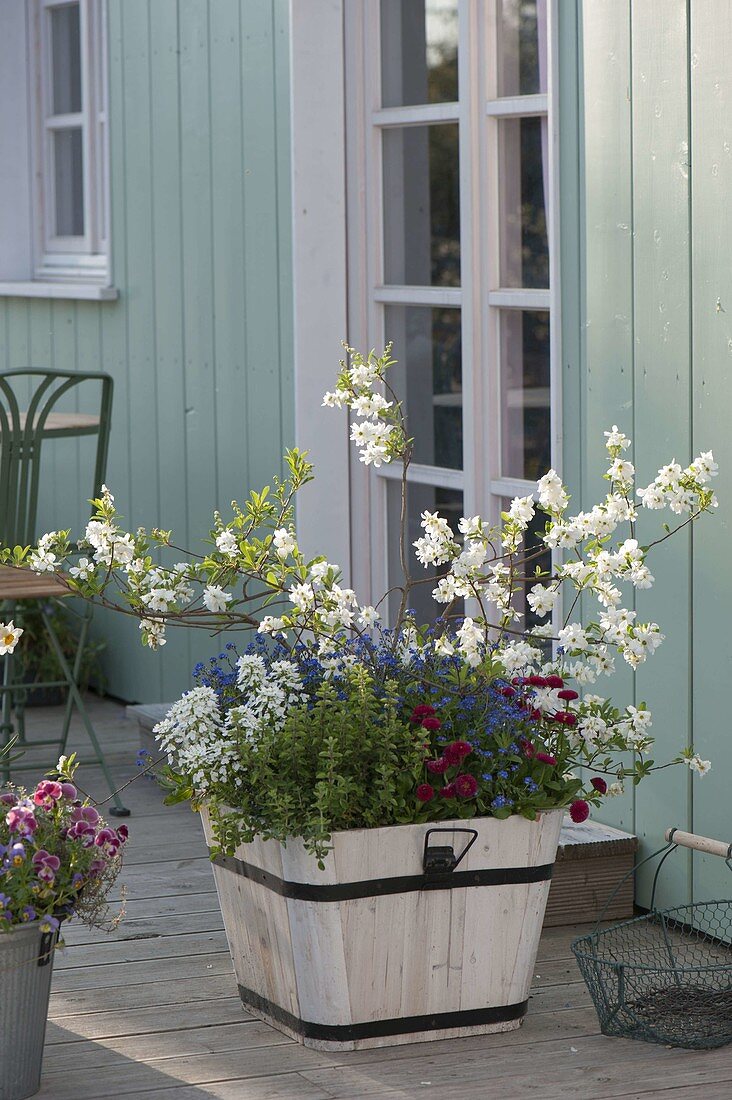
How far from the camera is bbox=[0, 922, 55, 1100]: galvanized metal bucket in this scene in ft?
8.21

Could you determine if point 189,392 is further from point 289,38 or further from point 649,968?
point 649,968

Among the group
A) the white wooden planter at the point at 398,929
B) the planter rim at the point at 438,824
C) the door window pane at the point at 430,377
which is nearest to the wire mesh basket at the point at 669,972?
the white wooden planter at the point at 398,929

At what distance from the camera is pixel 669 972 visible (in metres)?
2.89

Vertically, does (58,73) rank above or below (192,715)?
above

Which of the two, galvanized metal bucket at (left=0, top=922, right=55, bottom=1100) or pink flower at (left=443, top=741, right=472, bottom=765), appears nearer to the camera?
galvanized metal bucket at (left=0, top=922, right=55, bottom=1100)

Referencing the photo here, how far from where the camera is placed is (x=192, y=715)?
8.98 feet

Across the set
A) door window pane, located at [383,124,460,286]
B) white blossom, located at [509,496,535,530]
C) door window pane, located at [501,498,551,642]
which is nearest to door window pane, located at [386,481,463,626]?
door window pane, located at [501,498,551,642]

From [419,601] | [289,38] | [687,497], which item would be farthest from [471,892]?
[289,38]

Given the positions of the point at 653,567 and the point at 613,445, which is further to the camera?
the point at 653,567

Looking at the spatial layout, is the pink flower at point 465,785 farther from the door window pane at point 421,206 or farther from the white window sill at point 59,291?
the white window sill at point 59,291

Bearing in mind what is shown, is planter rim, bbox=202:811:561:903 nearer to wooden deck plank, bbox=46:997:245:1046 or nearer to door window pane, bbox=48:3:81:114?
wooden deck plank, bbox=46:997:245:1046

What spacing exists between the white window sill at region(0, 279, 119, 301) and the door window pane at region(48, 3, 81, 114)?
670mm

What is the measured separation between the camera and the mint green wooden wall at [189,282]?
473 cm

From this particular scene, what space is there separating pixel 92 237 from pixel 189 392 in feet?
3.82
